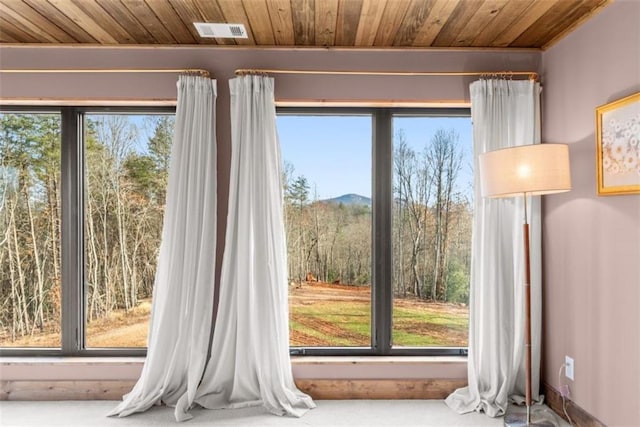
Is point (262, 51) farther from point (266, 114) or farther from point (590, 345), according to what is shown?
point (590, 345)

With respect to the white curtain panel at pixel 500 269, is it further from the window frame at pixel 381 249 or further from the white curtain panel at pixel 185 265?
the white curtain panel at pixel 185 265

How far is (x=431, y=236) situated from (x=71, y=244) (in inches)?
99.5

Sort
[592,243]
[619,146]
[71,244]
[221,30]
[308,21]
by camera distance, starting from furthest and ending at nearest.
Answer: [71,244], [221,30], [308,21], [592,243], [619,146]

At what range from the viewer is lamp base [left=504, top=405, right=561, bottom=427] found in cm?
237

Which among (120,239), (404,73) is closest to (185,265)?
(120,239)

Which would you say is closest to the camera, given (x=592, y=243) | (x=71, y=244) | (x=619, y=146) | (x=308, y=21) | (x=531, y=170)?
(x=619, y=146)

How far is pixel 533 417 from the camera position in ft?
8.07

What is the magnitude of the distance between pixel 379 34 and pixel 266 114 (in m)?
0.88

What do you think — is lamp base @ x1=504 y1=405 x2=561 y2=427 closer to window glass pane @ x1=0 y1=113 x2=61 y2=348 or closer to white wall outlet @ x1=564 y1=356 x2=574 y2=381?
white wall outlet @ x1=564 y1=356 x2=574 y2=381

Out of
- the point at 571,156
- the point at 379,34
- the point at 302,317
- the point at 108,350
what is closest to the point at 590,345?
the point at 571,156

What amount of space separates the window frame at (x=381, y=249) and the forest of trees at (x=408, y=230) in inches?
2.2

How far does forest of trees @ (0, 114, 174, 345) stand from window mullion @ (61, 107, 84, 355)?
50mm

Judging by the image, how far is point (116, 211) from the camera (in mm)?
2934

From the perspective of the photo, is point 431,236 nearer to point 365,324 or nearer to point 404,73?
point 365,324
